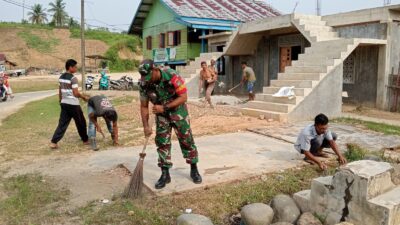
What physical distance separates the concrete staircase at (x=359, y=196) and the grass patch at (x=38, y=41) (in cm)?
5361

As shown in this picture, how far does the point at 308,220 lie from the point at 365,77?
9347 millimetres

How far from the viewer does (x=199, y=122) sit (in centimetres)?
888

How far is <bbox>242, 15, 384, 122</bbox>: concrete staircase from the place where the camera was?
8852 mm

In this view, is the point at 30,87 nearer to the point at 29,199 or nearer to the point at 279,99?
the point at 279,99

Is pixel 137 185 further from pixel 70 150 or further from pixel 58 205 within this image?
pixel 70 150

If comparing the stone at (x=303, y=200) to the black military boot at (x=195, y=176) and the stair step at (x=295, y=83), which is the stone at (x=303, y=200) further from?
the stair step at (x=295, y=83)

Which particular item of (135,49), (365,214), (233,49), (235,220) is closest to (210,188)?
(235,220)

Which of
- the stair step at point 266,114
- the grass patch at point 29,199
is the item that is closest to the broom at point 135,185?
the grass patch at point 29,199

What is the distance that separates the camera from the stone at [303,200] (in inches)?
147

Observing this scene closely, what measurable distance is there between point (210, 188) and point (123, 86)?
18.6 m

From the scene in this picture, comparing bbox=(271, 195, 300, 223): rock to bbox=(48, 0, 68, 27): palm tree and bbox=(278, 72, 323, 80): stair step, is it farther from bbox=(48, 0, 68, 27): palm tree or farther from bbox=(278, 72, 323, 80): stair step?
bbox=(48, 0, 68, 27): palm tree

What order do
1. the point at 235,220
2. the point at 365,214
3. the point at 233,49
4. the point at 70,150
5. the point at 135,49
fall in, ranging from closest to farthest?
the point at 365,214
the point at 235,220
the point at 70,150
the point at 233,49
the point at 135,49

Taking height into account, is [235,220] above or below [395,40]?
below

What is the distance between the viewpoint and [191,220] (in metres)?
3.29
